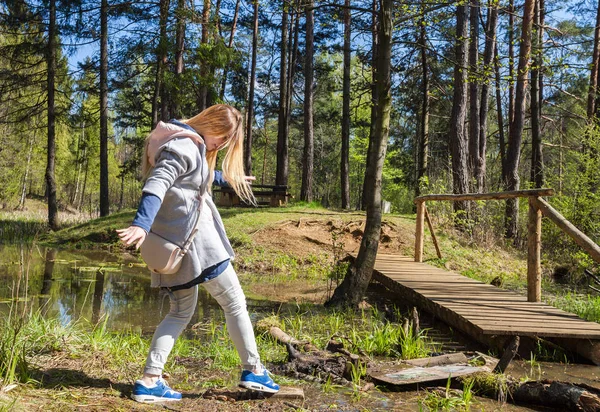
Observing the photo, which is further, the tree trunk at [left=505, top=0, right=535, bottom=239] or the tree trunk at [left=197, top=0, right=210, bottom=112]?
the tree trunk at [left=197, top=0, right=210, bottom=112]

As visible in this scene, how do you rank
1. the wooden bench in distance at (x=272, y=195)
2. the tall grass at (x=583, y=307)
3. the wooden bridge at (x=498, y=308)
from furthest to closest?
1. the wooden bench in distance at (x=272, y=195)
2. the tall grass at (x=583, y=307)
3. the wooden bridge at (x=498, y=308)

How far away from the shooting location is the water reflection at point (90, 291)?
6.61 meters

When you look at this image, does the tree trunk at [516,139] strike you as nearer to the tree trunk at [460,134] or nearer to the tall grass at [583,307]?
the tree trunk at [460,134]

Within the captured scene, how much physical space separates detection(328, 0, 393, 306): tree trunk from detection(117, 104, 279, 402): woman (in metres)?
3.75

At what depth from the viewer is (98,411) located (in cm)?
295

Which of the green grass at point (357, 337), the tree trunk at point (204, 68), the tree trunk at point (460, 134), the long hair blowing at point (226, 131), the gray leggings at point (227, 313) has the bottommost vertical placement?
the green grass at point (357, 337)

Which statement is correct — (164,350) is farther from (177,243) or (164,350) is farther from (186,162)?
(186,162)

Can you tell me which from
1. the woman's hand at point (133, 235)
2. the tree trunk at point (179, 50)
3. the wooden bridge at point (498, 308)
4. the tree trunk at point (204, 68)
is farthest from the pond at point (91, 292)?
the tree trunk at point (179, 50)

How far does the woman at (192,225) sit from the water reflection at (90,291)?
4.97 feet

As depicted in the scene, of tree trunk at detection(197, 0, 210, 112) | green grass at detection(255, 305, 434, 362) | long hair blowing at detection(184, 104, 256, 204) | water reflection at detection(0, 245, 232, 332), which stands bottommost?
water reflection at detection(0, 245, 232, 332)

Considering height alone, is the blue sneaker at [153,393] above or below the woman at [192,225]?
below

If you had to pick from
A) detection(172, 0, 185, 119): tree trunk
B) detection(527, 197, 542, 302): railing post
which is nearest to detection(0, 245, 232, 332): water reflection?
detection(527, 197, 542, 302): railing post

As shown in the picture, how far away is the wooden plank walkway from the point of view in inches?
198

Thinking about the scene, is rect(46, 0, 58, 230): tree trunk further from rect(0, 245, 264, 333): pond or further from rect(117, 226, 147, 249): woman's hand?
rect(117, 226, 147, 249): woman's hand
